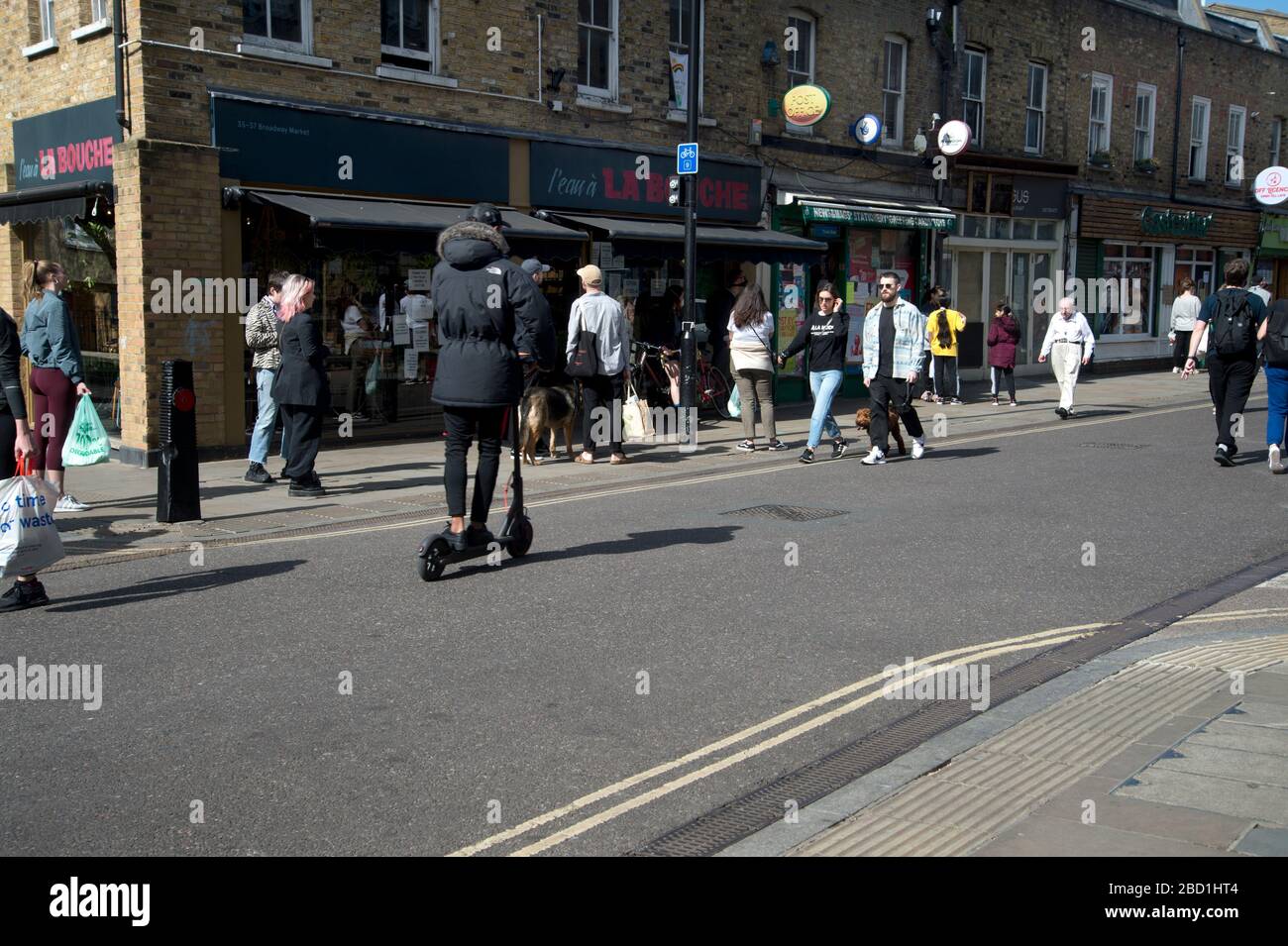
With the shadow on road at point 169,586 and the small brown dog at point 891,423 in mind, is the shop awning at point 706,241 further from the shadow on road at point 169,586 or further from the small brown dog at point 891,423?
the shadow on road at point 169,586

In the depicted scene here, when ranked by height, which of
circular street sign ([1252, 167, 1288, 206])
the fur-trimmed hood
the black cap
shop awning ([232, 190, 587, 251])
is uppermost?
circular street sign ([1252, 167, 1288, 206])

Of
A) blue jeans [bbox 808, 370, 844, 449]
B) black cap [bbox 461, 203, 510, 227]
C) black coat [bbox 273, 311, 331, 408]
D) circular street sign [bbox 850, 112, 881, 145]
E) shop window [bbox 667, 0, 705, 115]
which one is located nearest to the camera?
black cap [bbox 461, 203, 510, 227]

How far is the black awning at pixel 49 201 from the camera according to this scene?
13414mm

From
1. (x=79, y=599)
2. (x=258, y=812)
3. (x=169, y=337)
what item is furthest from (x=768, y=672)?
(x=169, y=337)

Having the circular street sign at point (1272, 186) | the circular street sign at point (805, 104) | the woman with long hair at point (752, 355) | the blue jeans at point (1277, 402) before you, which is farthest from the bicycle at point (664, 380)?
the circular street sign at point (1272, 186)

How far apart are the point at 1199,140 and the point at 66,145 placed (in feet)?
88.6

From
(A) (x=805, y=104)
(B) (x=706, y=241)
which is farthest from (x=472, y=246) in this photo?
(A) (x=805, y=104)

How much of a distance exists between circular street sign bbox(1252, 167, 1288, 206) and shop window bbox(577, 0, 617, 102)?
21.0 m

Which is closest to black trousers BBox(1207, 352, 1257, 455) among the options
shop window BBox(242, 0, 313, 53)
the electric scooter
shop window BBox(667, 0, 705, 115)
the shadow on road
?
the electric scooter

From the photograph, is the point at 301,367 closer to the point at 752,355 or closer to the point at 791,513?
the point at 791,513

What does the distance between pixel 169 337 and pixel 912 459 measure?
7.79m

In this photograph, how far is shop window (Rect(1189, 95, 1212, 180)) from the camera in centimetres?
3137

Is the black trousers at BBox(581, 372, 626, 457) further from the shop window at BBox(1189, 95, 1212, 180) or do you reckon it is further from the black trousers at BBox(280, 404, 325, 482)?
the shop window at BBox(1189, 95, 1212, 180)

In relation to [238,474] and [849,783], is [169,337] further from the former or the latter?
[849,783]
